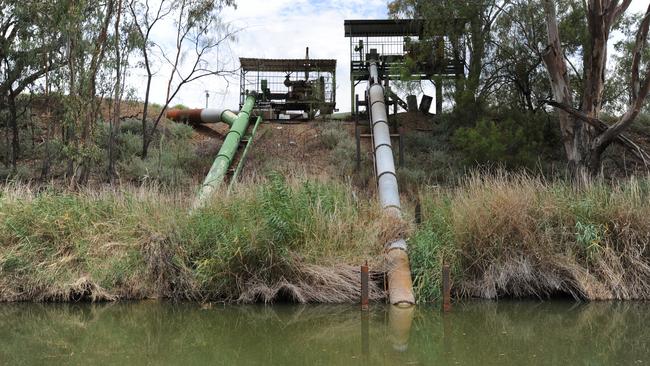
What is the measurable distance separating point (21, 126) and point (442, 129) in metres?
14.8

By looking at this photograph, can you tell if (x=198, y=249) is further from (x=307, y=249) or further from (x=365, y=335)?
(x=365, y=335)

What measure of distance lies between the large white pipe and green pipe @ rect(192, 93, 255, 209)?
11.4ft

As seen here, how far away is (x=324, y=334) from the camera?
7922 mm

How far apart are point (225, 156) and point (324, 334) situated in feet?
32.1

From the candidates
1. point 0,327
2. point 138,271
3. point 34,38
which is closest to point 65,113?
point 34,38

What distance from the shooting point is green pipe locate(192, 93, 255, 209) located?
11.6 meters

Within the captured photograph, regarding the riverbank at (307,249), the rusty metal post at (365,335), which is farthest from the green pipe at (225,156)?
the rusty metal post at (365,335)

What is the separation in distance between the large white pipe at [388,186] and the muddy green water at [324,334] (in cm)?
42

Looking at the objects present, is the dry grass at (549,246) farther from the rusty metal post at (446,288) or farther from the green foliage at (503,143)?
the green foliage at (503,143)

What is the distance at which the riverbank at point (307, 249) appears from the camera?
9.72 metres

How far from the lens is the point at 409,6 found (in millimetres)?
20156

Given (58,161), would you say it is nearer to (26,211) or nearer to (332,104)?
(26,211)

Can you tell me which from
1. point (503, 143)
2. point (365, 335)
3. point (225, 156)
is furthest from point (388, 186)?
point (365, 335)

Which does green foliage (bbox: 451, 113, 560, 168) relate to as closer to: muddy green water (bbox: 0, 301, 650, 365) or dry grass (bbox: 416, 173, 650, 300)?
dry grass (bbox: 416, 173, 650, 300)
